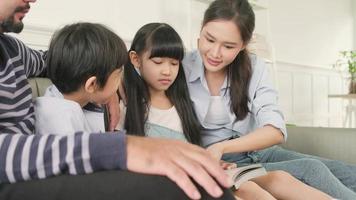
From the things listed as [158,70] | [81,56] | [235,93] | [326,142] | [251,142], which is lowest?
[326,142]

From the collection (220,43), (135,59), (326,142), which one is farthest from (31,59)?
(326,142)

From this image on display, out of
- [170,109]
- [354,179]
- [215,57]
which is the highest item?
[215,57]

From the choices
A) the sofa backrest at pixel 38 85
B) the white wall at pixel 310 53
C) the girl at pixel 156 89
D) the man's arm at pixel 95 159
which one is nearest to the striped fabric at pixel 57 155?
the man's arm at pixel 95 159

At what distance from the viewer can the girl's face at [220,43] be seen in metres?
1.29

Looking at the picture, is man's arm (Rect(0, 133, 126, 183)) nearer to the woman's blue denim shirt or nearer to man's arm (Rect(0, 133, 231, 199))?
man's arm (Rect(0, 133, 231, 199))

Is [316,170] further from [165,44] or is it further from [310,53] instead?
[310,53]

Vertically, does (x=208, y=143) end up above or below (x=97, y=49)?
below

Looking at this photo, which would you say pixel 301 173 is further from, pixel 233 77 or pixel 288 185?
pixel 233 77

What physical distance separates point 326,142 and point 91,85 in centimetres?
98

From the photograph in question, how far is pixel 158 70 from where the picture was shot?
1260mm

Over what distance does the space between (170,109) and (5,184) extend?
0.85 metres

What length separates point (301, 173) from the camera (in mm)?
1209

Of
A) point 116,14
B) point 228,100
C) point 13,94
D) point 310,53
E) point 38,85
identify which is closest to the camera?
point 13,94

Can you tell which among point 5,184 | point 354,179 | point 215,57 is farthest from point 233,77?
point 5,184
